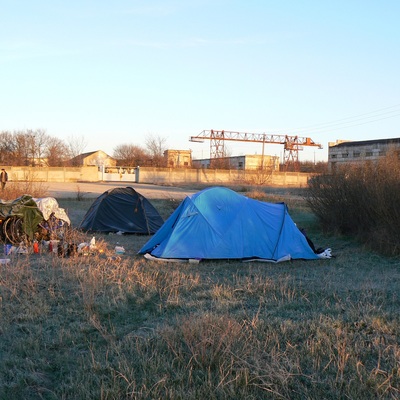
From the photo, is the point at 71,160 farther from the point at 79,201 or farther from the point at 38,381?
the point at 38,381

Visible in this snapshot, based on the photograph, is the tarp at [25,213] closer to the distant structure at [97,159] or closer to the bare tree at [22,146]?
the bare tree at [22,146]

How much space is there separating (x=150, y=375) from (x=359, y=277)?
537 cm

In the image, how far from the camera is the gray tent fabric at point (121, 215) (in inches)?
Result: 565

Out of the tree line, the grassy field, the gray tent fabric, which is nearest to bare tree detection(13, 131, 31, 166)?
the tree line

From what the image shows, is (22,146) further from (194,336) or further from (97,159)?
(194,336)

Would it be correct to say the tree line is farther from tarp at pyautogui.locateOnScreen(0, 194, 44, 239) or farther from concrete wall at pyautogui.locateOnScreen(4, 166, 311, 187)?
tarp at pyautogui.locateOnScreen(0, 194, 44, 239)

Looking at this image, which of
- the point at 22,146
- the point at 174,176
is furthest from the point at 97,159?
the point at 174,176

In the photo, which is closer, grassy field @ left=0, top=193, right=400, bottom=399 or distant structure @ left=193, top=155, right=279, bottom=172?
grassy field @ left=0, top=193, right=400, bottom=399

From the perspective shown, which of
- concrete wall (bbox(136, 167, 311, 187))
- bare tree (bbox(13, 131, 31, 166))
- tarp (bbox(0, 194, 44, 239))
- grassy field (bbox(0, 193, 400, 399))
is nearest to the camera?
grassy field (bbox(0, 193, 400, 399))

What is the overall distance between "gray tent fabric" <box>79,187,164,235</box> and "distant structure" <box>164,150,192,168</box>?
6550 cm

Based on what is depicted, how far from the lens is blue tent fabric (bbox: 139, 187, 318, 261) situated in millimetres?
9555

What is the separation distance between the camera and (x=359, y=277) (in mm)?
7980

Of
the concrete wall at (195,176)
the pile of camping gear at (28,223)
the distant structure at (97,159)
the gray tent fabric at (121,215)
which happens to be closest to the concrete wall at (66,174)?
the concrete wall at (195,176)

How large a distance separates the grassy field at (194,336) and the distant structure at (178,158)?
242 feet
